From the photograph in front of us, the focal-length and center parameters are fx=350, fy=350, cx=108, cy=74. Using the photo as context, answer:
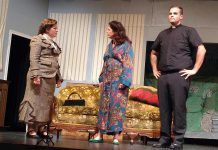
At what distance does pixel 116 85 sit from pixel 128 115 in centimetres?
117

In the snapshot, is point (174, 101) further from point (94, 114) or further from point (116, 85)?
point (94, 114)

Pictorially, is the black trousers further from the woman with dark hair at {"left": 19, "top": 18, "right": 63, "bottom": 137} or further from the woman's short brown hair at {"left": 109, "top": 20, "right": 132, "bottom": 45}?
the woman with dark hair at {"left": 19, "top": 18, "right": 63, "bottom": 137}

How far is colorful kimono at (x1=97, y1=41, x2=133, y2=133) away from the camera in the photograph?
11.1ft

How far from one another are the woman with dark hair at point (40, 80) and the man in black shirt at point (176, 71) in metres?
1.15

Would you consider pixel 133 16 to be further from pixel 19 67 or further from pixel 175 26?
pixel 175 26

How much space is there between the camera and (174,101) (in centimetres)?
330

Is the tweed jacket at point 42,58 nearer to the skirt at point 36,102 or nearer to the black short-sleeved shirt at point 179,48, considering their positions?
the skirt at point 36,102

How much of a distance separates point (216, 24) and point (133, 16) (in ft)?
4.74

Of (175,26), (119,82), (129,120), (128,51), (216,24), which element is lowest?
(129,120)

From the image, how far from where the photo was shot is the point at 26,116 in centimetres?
357

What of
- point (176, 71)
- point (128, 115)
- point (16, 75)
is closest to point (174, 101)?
point (176, 71)

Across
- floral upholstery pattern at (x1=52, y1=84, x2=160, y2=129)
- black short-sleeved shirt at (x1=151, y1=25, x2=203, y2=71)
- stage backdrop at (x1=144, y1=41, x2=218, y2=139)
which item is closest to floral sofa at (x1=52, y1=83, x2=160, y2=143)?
floral upholstery pattern at (x1=52, y1=84, x2=160, y2=129)

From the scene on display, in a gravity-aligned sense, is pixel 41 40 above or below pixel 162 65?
above

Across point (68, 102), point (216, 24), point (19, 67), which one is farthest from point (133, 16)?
point (68, 102)
